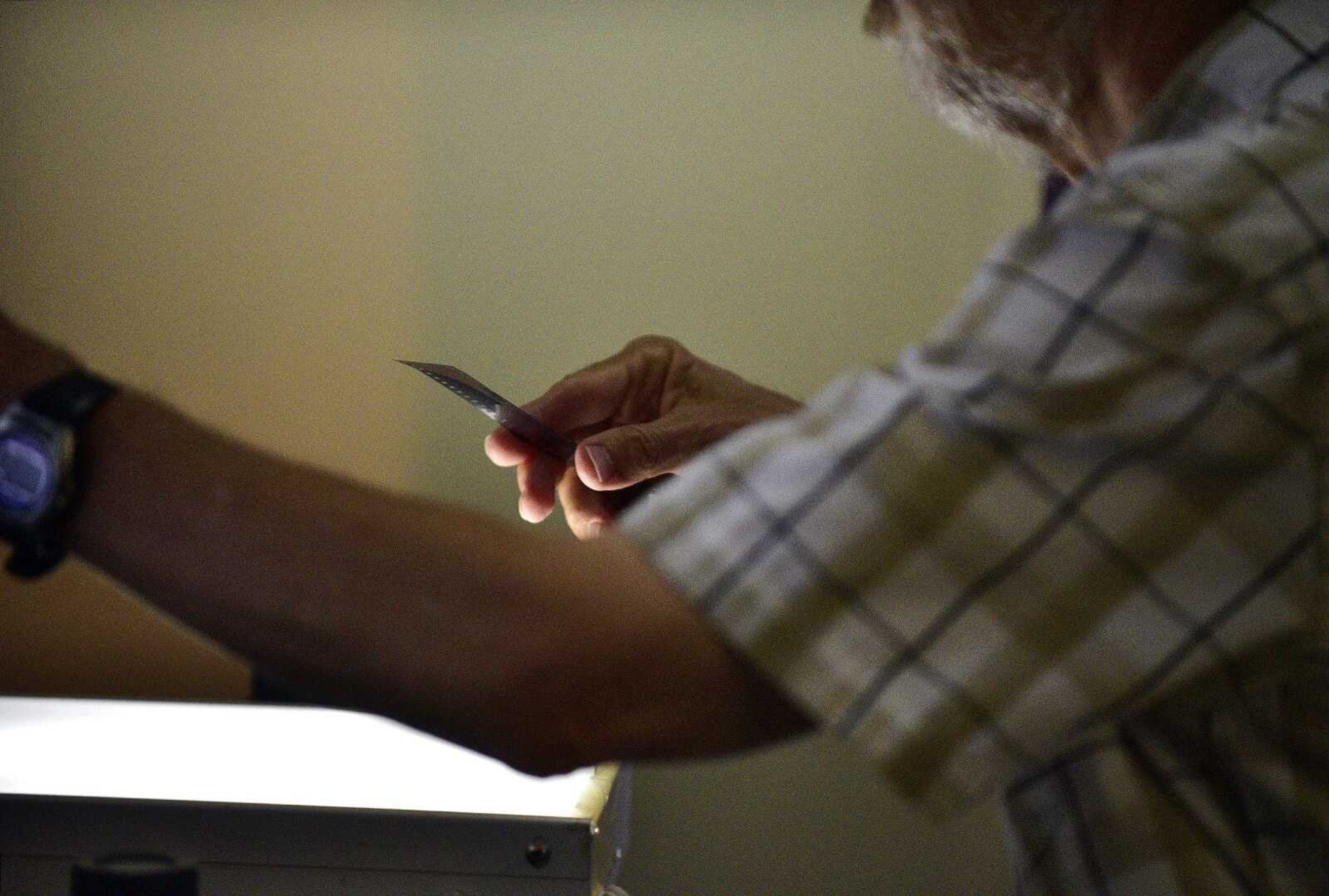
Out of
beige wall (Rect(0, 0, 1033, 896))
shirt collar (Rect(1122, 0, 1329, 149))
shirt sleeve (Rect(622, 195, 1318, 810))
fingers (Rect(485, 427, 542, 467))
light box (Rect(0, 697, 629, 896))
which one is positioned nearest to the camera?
shirt sleeve (Rect(622, 195, 1318, 810))

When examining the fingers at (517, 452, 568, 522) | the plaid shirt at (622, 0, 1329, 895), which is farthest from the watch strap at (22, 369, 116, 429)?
the fingers at (517, 452, 568, 522)

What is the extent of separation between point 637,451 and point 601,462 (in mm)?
28

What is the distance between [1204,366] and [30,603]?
1295 mm

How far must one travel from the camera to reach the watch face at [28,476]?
1.29ft

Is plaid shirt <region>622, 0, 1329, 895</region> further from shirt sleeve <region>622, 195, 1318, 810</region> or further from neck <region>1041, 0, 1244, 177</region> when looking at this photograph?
neck <region>1041, 0, 1244, 177</region>

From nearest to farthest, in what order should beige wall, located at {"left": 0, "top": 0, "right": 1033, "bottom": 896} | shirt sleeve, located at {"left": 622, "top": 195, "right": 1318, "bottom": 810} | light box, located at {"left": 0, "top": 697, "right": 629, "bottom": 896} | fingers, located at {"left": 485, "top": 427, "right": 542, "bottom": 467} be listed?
shirt sleeve, located at {"left": 622, "top": 195, "right": 1318, "bottom": 810} → light box, located at {"left": 0, "top": 697, "right": 629, "bottom": 896} → fingers, located at {"left": 485, "top": 427, "right": 542, "bottom": 467} → beige wall, located at {"left": 0, "top": 0, "right": 1033, "bottom": 896}

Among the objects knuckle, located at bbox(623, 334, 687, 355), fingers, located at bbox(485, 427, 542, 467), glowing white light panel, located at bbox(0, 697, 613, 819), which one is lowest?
glowing white light panel, located at bbox(0, 697, 613, 819)

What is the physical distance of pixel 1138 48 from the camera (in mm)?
559

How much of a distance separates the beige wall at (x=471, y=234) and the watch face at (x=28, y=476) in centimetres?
91

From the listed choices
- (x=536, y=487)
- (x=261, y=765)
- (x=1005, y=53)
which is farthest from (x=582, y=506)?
(x=1005, y=53)

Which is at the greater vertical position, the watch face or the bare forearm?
the watch face

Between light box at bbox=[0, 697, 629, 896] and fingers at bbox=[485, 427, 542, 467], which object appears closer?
light box at bbox=[0, 697, 629, 896]

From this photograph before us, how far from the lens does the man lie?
1.26 ft

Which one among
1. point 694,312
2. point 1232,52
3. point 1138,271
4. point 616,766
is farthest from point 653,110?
point 1138,271
